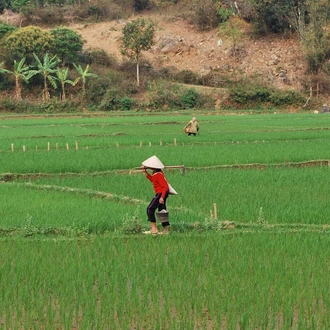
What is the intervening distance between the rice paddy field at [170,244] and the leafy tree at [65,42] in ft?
67.9

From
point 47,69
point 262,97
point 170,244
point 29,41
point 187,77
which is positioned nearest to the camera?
point 170,244

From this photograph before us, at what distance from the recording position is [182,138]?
18484 millimetres

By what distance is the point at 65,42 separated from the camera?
113 feet

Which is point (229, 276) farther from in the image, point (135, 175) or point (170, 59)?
point (170, 59)

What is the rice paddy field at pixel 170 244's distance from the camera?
16.3 feet

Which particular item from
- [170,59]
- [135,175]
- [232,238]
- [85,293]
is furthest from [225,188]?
[170,59]

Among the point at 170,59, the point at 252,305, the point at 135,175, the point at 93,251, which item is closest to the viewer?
the point at 252,305

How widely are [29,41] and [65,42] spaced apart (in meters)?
1.79

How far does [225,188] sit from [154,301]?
5.46 m

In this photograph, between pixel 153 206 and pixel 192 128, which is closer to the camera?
pixel 153 206

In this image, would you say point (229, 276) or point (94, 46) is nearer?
point (229, 276)

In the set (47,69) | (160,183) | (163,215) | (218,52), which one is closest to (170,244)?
(163,215)

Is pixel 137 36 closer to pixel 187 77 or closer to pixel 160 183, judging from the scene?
pixel 187 77

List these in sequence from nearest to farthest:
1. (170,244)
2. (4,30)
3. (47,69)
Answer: (170,244), (47,69), (4,30)
